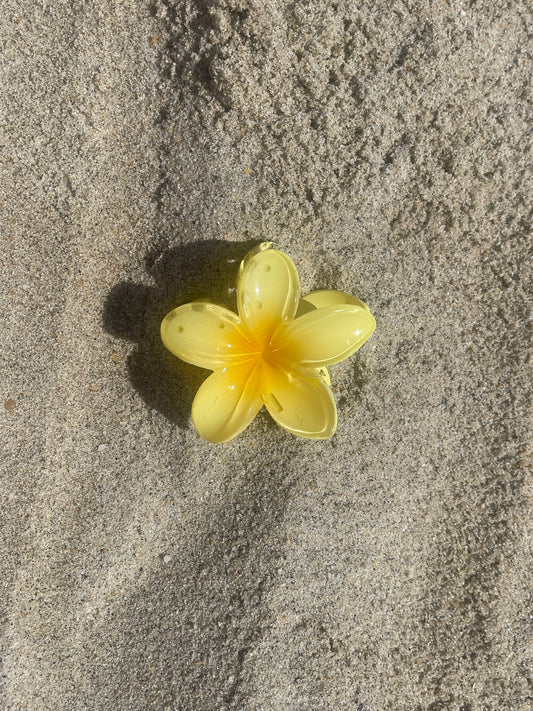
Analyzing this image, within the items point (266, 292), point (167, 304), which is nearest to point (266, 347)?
point (266, 292)

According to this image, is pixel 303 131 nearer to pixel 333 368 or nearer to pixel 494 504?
pixel 333 368

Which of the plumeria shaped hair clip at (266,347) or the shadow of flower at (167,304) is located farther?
the shadow of flower at (167,304)

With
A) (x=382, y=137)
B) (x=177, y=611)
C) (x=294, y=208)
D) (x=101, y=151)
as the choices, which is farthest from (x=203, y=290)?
(x=177, y=611)

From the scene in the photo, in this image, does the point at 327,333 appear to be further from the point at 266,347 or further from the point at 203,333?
the point at 203,333

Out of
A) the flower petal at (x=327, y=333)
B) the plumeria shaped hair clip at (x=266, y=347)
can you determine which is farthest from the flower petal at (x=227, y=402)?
the flower petal at (x=327, y=333)

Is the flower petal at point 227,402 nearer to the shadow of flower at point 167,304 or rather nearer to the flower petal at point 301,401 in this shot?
the flower petal at point 301,401

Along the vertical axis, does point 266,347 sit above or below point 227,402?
above
